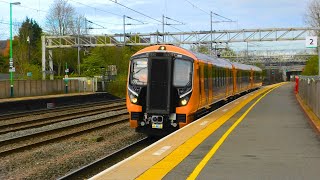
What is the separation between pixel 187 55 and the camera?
14.8m

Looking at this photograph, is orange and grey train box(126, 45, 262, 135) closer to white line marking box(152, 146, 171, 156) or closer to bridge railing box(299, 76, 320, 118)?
white line marking box(152, 146, 171, 156)

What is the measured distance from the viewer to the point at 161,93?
47.2 feet

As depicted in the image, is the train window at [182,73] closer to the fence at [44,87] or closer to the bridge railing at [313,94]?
the bridge railing at [313,94]

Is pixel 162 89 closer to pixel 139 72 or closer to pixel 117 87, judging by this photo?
pixel 139 72

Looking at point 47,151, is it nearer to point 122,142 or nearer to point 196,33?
point 122,142

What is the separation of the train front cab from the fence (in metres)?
26.8

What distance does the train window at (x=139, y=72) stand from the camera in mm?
14641

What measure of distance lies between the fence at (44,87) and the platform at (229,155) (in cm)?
2900

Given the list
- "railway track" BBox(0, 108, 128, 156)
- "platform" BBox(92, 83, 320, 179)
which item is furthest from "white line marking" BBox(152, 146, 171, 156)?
"railway track" BBox(0, 108, 128, 156)

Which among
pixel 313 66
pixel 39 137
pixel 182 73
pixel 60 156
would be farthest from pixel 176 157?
pixel 313 66

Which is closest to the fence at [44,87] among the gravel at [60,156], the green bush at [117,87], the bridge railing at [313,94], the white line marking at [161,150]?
the green bush at [117,87]

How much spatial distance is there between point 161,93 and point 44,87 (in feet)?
110

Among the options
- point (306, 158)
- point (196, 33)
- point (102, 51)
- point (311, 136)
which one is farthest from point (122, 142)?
point (102, 51)

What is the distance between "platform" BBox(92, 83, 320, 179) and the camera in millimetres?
7454
